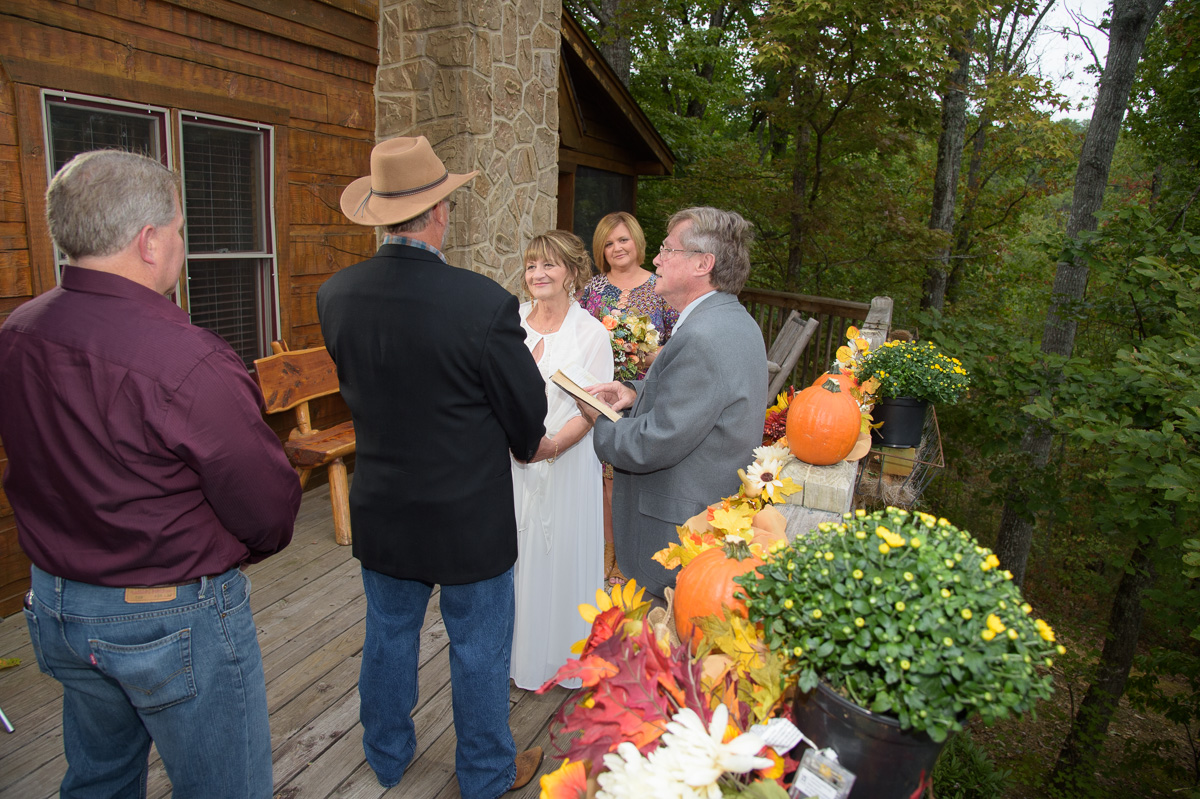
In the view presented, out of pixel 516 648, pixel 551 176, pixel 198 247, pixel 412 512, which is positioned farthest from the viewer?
pixel 551 176

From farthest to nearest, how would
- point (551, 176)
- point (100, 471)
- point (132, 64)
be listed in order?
point (551, 176) < point (132, 64) < point (100, 471)

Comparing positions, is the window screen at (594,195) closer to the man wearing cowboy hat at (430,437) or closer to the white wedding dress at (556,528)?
the white wedding dress at (556,528)

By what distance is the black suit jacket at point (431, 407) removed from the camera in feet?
6.28

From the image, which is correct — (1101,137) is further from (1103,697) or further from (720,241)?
(720,241)

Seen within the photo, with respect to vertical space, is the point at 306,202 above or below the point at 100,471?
above

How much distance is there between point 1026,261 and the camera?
16.4m

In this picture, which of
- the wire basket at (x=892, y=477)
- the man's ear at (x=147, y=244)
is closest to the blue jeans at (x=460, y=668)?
the man's ear at (x=147, y=244)

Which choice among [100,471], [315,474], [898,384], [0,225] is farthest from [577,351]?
[315,474]

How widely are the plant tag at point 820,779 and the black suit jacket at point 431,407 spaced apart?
4.01 ft

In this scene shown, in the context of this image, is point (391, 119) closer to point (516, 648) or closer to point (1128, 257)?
point (516, 648)

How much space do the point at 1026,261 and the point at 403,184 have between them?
58.6ft

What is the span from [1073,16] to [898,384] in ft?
41.3

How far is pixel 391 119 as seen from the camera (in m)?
4.63

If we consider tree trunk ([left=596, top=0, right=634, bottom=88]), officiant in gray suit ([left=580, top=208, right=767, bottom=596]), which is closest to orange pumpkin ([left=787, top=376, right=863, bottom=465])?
officiant in gray suit ([left=580, top=208, right=767, bottom=596])
